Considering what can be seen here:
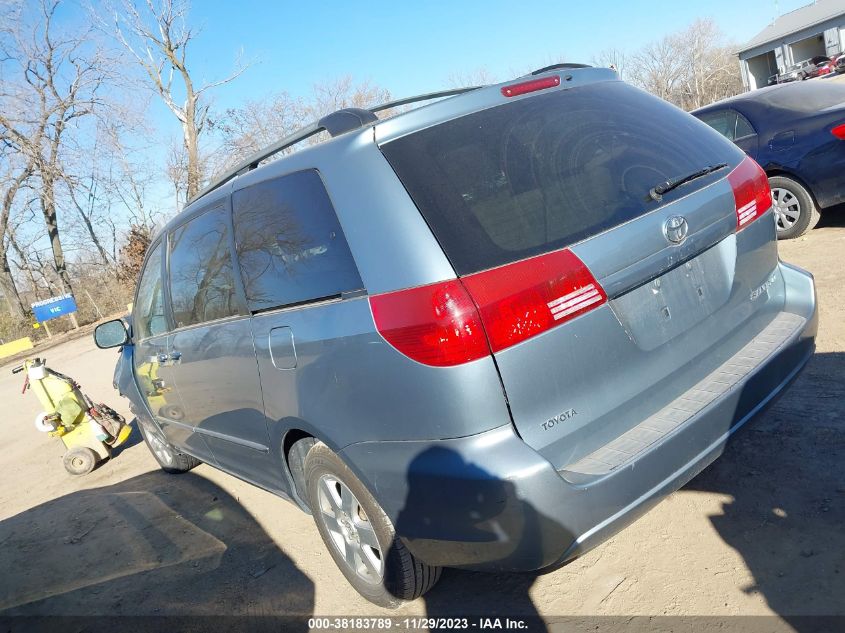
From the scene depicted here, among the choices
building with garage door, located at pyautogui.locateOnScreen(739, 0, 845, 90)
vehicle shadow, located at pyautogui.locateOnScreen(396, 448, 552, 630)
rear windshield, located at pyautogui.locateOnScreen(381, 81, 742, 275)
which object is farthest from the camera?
building with garage door, located at pyautogui.locateOnScreen(739, 0, 845, 90)

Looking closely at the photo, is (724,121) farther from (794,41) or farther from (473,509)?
(794,41)

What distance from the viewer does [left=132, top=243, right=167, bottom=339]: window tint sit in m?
4.14

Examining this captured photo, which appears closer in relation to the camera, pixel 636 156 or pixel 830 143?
pixel 636 156

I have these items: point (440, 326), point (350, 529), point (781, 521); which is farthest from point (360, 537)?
point (781, 521)

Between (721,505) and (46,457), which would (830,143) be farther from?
(46,457)

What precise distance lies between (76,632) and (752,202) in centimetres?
376

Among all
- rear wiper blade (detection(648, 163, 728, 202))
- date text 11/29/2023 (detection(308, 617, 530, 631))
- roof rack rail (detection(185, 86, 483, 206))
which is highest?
roof rack rail (detection(185, 86, 483, 206))

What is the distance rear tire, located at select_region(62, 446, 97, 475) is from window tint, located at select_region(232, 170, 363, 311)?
13.2 feet

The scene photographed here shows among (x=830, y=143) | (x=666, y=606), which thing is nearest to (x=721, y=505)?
(x=666, y=606)

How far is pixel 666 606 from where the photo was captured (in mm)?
2381

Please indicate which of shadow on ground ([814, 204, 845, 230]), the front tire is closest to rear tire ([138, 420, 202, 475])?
the front tire

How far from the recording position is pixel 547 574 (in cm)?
266

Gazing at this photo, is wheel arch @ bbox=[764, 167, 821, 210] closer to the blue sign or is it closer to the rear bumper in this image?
the rear bumper

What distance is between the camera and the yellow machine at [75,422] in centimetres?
601
